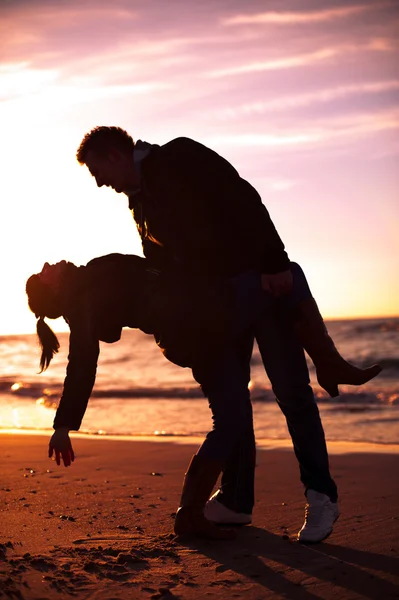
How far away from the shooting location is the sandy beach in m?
3.00

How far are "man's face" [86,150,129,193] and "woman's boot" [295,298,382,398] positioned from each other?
100 centimetres

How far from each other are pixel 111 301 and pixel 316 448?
3.84 ft

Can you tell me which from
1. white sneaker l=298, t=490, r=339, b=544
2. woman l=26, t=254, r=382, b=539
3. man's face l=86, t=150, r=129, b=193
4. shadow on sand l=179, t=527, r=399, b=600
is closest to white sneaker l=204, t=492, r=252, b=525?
shadow on sand l=179, t=527, r=399, b=600

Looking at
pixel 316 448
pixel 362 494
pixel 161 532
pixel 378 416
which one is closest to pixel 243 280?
pixel 316 448

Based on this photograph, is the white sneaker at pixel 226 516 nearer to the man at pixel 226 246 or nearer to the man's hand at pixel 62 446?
the man at pixel 226 246

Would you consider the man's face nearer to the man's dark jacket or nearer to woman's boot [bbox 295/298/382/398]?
the man's dark jacket

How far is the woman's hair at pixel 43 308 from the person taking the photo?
3627 millimetres

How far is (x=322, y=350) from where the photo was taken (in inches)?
143

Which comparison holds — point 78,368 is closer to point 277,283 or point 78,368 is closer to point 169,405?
point 277,283

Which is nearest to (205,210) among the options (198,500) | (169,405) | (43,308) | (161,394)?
(43,308)

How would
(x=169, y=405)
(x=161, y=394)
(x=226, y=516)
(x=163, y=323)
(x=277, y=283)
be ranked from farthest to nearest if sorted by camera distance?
(x=161, y=394) < (x=169, y=405) < (x=226, y=516) < (x=163, y=323) < (x=277, y=283)

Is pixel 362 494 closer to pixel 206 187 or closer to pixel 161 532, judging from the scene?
pixel 161 532

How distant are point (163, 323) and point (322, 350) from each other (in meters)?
0.73

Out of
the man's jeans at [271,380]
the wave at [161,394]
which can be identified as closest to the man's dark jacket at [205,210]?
the man's jeans at [271,380]
